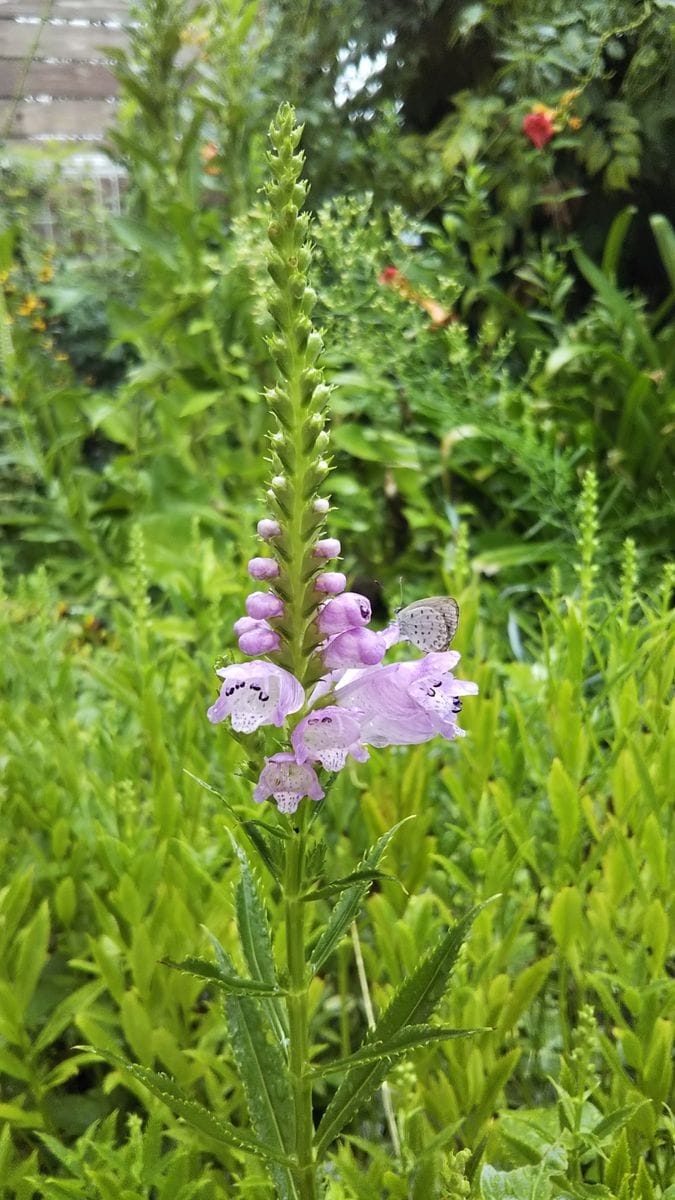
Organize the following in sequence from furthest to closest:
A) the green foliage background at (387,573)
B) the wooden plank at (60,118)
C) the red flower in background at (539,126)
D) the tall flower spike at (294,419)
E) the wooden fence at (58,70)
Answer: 1. the wooden plank at (60,118)
2. the wooden fence at (58,70)
3. the red flower in background at (539,126)
4. the green foliage background at (387,573)
5. the tall flower spike at (294,419)

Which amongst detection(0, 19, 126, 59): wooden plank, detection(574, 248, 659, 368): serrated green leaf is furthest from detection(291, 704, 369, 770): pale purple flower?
detection(0, 19, 126, 59): wooden plank

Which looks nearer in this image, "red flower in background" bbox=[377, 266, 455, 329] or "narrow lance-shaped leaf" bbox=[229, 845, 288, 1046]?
"narrow lance-shaped leaf" bbox=[229, 845, 288, 1046]

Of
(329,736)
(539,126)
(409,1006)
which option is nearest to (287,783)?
(329,736)

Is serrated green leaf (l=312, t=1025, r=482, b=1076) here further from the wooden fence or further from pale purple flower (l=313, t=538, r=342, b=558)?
the wooden fence

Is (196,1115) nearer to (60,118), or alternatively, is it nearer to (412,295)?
(412,295)

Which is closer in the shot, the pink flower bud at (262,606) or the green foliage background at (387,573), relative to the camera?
the pink flower bud at (262,606)

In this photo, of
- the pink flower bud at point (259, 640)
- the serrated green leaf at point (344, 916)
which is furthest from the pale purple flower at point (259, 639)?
the serrated green leaf at point (344, 916)

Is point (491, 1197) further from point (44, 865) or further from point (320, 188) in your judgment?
point (320, 188)

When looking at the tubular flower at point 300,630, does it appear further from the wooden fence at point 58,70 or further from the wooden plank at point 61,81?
the wooden plank at point 61,81
